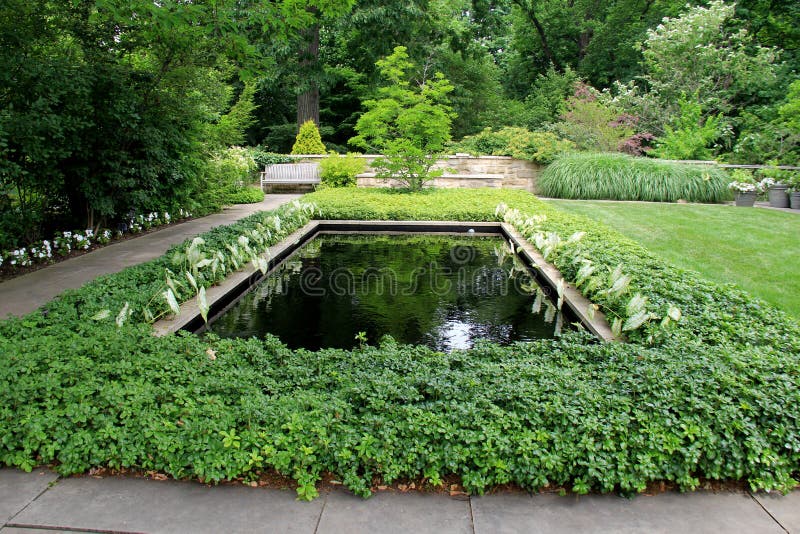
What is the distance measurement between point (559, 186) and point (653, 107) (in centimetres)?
694

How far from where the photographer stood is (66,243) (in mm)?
6602

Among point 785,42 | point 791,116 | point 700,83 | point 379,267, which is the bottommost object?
point 379,267

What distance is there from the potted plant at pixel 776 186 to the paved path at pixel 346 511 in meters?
10.5

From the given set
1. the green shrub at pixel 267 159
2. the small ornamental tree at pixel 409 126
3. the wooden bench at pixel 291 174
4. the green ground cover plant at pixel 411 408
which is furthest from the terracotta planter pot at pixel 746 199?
the green shrub at pixel 267 159

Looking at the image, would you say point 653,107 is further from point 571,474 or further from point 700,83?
point 571,474

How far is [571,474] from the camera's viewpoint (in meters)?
2.29

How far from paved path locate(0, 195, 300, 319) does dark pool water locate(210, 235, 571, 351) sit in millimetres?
1487

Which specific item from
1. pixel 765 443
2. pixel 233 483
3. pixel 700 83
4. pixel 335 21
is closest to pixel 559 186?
pixel 700 83

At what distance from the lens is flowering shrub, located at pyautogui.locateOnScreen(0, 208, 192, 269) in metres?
5.86

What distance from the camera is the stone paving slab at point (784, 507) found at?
2094 mm

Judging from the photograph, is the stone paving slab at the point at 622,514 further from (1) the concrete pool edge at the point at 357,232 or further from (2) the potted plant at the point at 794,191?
(2) the potted plant at the point at 794,191

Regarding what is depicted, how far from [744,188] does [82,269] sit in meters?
11.4

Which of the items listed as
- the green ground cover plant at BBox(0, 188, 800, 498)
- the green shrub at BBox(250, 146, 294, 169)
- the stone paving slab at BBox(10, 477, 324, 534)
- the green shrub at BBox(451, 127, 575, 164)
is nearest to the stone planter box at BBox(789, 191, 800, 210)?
the green shrub at BBox(451, 127, 575, 164)

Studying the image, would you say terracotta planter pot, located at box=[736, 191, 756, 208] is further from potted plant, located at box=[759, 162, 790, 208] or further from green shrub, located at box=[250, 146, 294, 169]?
green shrub, located at box=[250, 146, 294, 169]
